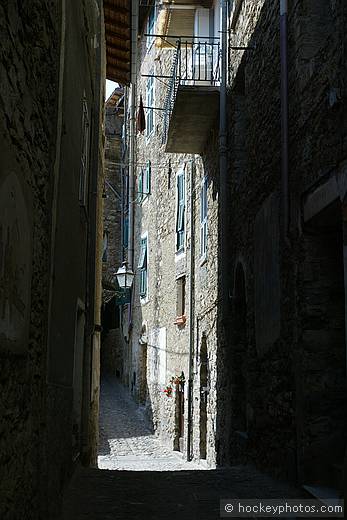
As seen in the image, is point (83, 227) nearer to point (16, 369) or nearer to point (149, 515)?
point (149, 515)

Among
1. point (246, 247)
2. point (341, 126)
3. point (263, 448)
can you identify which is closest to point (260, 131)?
point (246, 247)

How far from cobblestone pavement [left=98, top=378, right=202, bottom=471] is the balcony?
573 centimetres

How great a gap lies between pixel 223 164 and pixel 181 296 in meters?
5.55

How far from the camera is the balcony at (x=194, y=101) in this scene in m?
10.6

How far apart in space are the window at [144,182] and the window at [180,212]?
4390 mm

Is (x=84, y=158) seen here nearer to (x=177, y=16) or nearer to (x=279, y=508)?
(x=279, y=508)

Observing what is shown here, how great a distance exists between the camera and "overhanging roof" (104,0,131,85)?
1080 centimetres

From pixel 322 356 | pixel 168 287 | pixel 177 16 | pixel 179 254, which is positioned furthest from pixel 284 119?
pixel 168 287

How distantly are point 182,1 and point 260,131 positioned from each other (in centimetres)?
517

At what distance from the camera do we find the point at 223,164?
10117 mm

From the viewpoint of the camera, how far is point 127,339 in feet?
71.8

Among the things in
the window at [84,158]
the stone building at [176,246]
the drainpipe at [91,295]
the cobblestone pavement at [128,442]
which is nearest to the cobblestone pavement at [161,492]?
the drainpipe at [91,295]

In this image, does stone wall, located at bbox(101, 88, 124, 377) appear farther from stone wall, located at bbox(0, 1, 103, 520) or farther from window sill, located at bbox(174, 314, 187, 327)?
stone wall, located at bbox(0, 1, 103, 520)

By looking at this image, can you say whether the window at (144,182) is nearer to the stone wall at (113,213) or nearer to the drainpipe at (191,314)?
the stone wall at (113,213)
